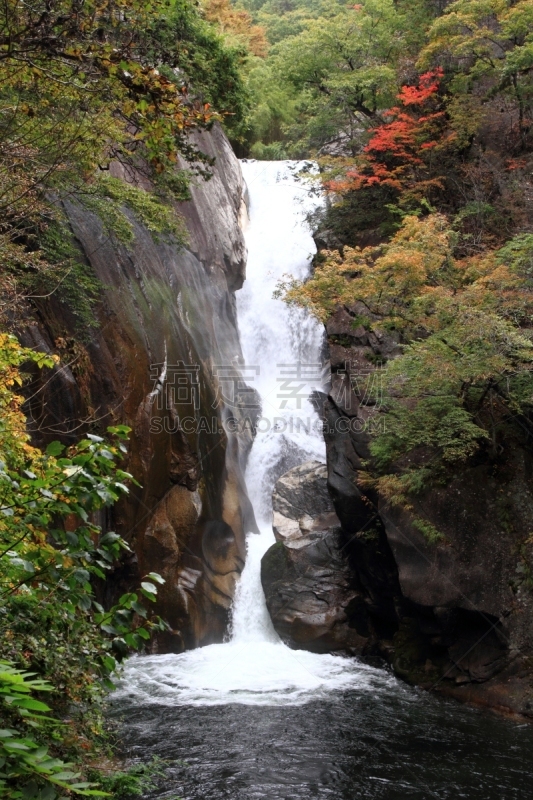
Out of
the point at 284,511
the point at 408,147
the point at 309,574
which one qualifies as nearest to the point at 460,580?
the point at 309,574

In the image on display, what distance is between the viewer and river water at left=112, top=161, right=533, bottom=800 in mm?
7094

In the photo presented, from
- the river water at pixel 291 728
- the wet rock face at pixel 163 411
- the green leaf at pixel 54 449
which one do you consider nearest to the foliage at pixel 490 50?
the wet rock face at pixel 163 411

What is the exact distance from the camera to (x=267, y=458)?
17.3 metres

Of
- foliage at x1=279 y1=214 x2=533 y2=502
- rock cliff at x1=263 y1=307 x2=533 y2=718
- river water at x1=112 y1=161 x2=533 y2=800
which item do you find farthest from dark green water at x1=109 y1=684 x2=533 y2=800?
Answer: foliage at x1=279 y1=214 x2=533 y2=502

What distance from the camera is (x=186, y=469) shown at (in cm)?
1304

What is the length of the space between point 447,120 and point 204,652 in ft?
47.9

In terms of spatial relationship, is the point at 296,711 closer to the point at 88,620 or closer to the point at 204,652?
the point at 204,652

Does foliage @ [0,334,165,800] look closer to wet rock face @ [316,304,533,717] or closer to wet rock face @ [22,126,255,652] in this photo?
wet rock face @ [22,126,255,652]

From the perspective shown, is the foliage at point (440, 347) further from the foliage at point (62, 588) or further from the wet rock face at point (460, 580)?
the foliage at point (62, 588)

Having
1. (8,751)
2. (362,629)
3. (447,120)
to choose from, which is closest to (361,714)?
(362,629)

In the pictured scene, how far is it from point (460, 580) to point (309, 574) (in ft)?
12.6

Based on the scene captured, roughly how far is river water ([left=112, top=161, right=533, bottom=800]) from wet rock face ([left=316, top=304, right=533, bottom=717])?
2.14ft

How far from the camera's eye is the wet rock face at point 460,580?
9.88m

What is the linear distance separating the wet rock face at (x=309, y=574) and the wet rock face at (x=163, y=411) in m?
1.08
